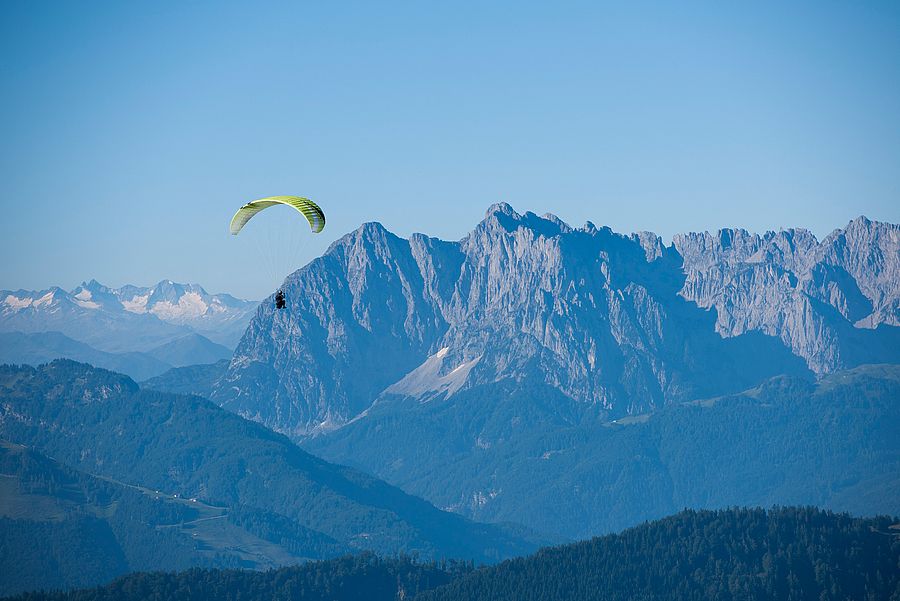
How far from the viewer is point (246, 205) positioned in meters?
200

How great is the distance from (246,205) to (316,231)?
14486mm

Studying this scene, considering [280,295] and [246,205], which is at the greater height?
[246,205]

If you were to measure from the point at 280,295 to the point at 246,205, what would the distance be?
13751 millimetres

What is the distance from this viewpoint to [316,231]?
190625mm

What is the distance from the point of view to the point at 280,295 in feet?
646
